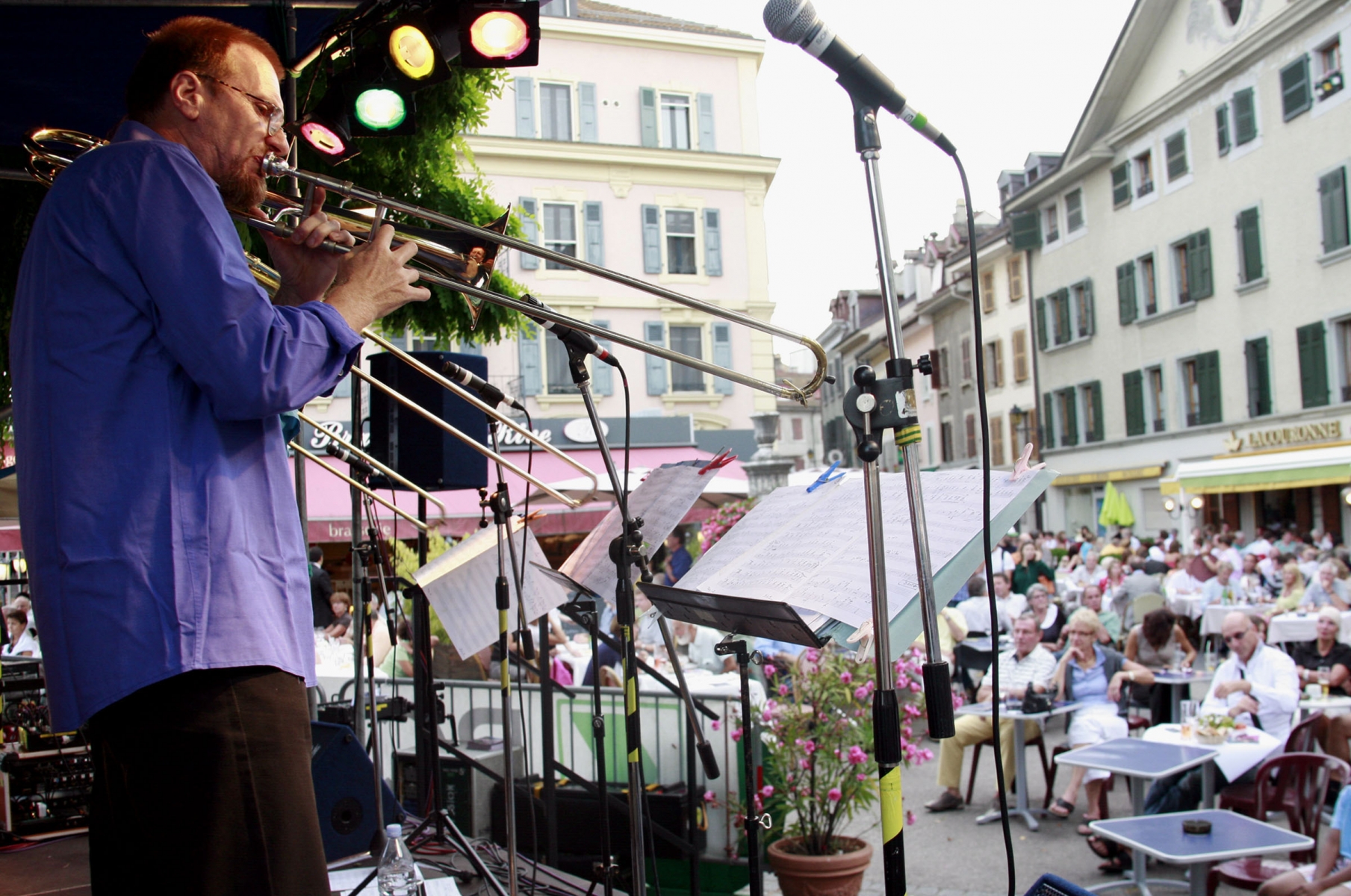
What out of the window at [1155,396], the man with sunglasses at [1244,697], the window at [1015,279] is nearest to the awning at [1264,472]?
the window at [1155,396]

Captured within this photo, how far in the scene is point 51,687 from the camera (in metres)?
1.34

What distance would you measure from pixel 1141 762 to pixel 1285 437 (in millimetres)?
17151

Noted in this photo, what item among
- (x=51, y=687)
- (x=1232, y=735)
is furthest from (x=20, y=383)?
(x=1232, y=735)

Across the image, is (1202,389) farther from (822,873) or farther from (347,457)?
(347,457)

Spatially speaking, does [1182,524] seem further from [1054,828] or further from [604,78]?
[1054,828]

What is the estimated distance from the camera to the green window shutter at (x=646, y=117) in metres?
21.2

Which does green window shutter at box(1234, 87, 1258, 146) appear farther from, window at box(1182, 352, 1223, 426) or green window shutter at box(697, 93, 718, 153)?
green window shutter at box(697, 93, 718, 153)

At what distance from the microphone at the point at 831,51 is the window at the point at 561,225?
62.4ft

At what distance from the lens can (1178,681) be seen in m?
7.15

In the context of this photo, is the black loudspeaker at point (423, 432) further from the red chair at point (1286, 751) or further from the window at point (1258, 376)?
the window at point (1258, 376)

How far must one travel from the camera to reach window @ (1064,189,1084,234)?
88.4 feet

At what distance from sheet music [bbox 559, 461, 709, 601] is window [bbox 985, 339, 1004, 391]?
29842 millimetres

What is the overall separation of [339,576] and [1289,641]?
14316 mm

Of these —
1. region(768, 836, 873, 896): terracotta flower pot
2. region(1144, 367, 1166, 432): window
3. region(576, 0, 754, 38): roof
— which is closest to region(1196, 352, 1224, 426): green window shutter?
region(1144, 367, 1166, 432): window
